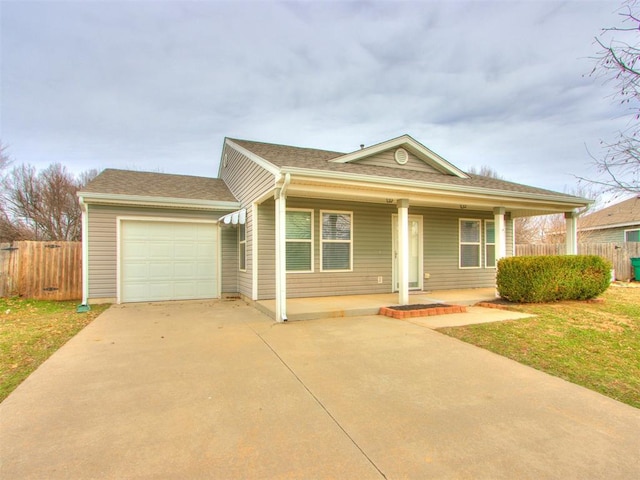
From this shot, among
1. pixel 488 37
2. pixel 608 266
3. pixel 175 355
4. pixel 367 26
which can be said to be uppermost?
pixel 367 26

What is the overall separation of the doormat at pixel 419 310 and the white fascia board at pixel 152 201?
16.8 feet

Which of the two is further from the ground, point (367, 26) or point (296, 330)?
point (367, 26)

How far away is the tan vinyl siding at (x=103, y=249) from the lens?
26.7 feet

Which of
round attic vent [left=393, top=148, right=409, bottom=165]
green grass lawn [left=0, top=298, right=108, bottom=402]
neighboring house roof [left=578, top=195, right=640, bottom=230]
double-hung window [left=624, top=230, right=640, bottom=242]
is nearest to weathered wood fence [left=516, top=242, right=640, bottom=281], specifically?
neighboring house roof [left=578, top=195, right=640, bottom=230]

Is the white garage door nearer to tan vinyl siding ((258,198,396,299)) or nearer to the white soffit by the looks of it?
the white soffit

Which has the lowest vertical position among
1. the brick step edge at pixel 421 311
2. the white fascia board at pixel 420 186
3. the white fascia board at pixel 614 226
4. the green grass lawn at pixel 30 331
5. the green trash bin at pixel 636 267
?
the green grass lawn at pixel 30 331

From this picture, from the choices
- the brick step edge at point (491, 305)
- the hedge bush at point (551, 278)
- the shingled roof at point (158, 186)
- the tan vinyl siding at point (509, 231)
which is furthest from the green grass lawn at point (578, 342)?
the shingled roof at point (158, 186)

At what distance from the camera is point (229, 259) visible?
31.0 ft

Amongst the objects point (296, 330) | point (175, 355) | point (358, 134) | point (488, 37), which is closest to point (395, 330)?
point (296, 330)

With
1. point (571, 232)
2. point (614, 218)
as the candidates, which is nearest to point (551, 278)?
point (571, 232)

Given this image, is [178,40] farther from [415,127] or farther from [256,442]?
[415,127]

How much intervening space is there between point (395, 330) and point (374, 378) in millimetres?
2141

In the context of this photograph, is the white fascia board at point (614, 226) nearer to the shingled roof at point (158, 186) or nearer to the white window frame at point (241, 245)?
the white window frame at point (241, 245)

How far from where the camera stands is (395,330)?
553cm
